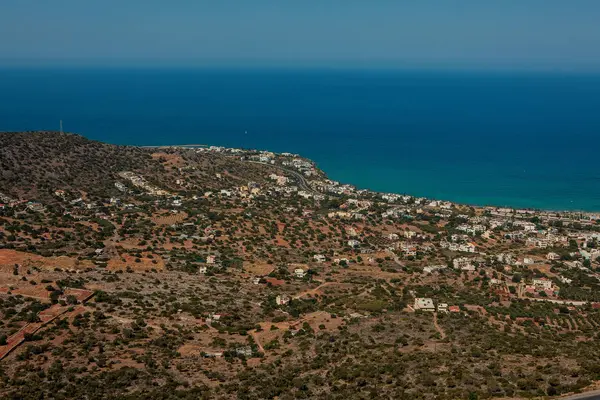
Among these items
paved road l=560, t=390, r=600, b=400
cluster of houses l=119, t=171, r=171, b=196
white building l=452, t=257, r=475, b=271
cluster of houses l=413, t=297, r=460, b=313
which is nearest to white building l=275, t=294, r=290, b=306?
cluster of houses l=413, t=297, r=460, b=313

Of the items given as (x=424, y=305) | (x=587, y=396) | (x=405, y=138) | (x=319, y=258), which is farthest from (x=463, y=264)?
(x=405, y=138)

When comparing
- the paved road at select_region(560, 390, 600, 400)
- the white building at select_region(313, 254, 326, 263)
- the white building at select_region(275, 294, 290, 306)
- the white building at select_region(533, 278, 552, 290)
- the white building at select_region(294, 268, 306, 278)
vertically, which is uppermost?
the paved road at select_region(560, 390, 600, 400)

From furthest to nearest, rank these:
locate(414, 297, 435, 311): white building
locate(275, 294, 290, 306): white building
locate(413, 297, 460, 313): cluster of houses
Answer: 1. locate(275, 294, 290, 306): white building
2. locate(414, 297, 435, 311): white building
3. locate(413, 297, 460, 313): cluster of houses

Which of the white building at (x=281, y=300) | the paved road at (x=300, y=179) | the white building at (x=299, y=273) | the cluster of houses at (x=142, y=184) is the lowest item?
the paved road at (x=300, y=179)

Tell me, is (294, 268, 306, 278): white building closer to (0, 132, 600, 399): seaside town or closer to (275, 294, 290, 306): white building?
(0, 132, 600, 399): seaside town

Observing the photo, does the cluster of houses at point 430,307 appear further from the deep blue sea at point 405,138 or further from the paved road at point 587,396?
the deep blue sea at point 405,138

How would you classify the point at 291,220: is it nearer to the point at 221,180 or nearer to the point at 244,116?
the point at 221,180

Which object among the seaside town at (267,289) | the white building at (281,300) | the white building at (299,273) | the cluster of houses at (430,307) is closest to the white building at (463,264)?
the seaside town at (267,289)

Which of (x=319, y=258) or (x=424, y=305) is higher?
(x=424, y=305)

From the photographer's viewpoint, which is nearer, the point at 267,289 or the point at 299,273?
the point at 267,289

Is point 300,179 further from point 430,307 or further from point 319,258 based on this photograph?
point 430,307
